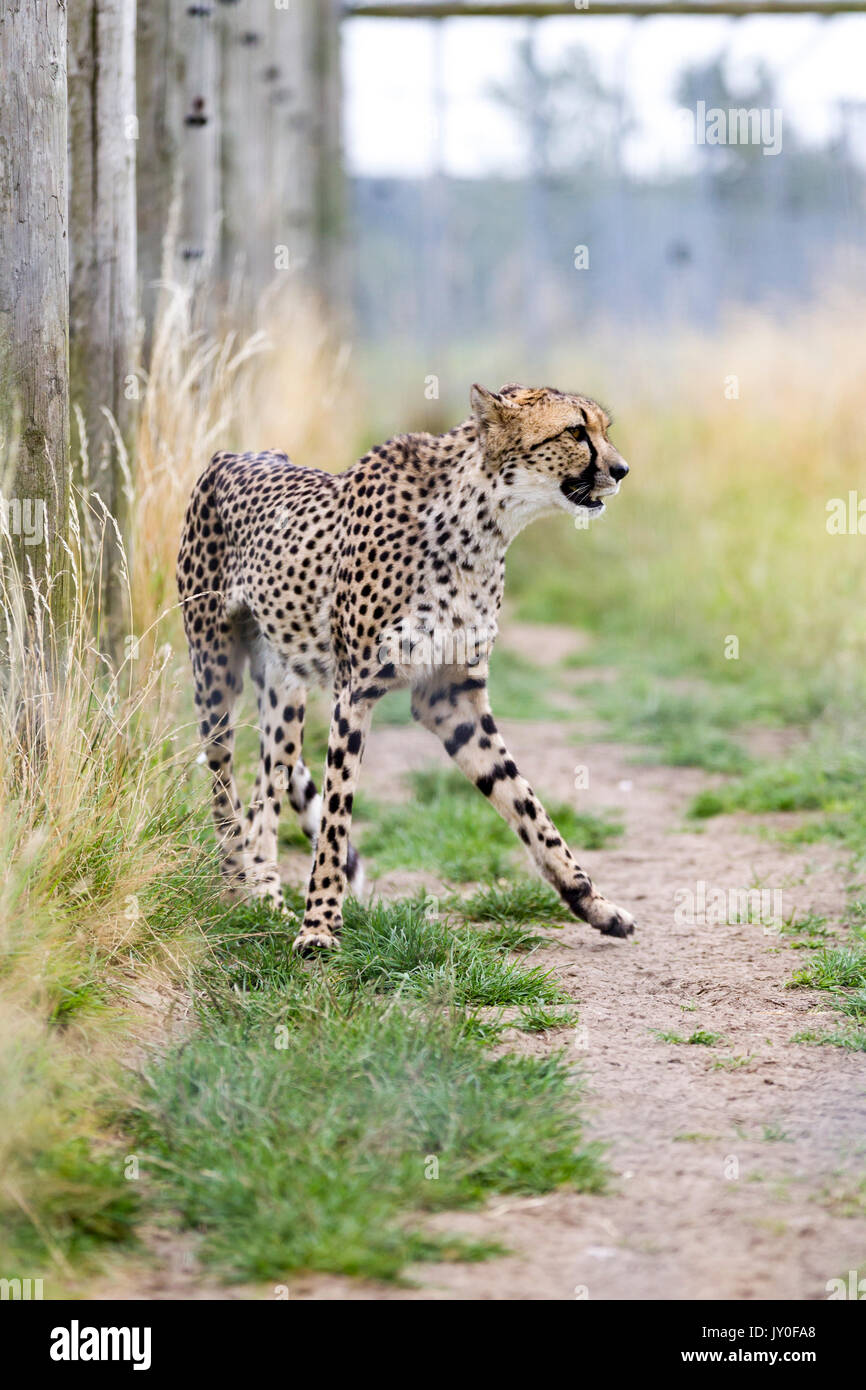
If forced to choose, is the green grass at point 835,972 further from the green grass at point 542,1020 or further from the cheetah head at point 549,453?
the cheetah head at point 549,453

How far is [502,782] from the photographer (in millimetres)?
3705

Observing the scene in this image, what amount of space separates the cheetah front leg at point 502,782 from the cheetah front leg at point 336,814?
0.23 metres

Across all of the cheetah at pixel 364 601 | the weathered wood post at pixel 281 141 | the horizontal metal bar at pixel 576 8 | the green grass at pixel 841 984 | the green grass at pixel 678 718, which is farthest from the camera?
the horizontal metal bar at pixel 576 8

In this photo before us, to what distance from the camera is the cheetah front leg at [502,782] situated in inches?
144

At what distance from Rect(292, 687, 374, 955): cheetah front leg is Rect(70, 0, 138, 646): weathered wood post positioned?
111 centimetres

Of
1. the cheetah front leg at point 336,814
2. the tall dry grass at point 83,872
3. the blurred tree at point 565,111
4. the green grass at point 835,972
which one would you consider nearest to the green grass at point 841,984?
the green grass at point 835,972

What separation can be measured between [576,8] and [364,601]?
27.1 feet

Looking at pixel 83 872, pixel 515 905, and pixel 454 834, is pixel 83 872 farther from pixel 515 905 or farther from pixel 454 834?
pixel 454 834

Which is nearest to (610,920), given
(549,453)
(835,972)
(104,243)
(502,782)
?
(502,782)

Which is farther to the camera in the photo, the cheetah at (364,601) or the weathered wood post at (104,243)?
the weathered wood post at (104,243)

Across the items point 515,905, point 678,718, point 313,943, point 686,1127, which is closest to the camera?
point 686,1127

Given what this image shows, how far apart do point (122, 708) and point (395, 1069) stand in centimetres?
137
